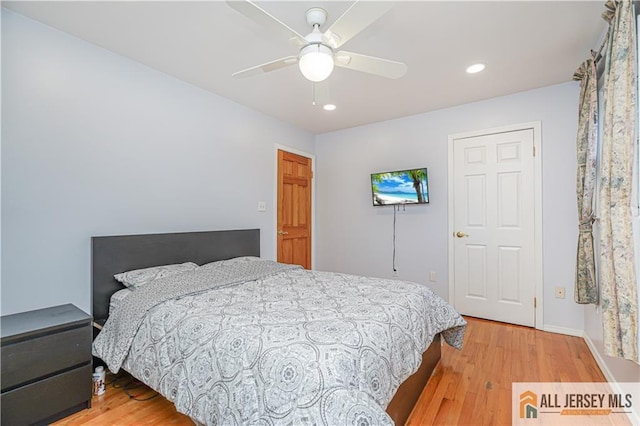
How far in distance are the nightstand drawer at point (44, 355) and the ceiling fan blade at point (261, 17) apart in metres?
2.05

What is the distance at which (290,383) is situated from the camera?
1.21m

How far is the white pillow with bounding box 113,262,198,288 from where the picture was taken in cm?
231

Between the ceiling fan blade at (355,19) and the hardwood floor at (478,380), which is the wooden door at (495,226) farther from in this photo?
the ceiling fan blade at (355,19)

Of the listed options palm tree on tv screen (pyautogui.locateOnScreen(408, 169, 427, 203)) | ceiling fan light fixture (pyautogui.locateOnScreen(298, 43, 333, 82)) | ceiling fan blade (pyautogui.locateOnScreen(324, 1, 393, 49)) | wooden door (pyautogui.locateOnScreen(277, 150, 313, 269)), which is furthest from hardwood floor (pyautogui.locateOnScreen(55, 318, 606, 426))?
wooden door (pyautogui.locateOnScreen(277, 150, 313, 269))

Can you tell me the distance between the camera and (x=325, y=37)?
5.55 ft

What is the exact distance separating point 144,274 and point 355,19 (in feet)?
7.48

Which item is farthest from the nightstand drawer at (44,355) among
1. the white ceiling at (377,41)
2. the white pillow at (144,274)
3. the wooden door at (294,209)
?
the wooden door at (294,209)

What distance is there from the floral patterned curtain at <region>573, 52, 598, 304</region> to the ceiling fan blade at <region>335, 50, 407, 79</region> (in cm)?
169

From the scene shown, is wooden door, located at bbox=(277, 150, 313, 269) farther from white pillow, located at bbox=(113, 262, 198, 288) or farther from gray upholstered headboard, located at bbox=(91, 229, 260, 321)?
white pillow, located at bbox=(113, 262, 198, 288)

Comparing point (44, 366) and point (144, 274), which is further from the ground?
point (144, 274)

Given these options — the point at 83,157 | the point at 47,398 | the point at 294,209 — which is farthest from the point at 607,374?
the point at 83,157

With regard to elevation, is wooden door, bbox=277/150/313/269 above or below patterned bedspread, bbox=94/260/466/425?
above

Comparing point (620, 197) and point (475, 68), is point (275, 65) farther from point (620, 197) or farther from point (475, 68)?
point (620, 197)

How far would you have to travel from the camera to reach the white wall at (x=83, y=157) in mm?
1995
